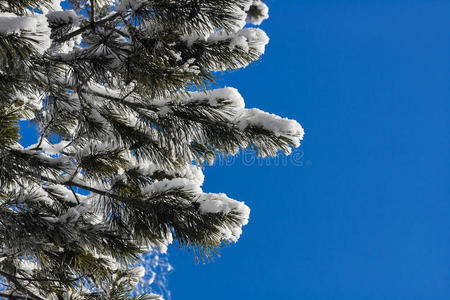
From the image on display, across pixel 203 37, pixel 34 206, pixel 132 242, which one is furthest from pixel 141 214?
pixel 203 37

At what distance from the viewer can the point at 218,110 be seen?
281 centimetres

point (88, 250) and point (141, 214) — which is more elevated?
point (141, 214)

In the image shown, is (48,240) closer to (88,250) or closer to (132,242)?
(88,250)

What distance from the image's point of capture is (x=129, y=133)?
3217 millimetres

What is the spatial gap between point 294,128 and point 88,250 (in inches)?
72.8

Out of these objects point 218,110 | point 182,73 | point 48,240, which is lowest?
point 48,240

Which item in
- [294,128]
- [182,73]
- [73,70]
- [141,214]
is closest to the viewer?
[182,73]

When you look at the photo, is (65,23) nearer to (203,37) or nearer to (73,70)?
(73,70)

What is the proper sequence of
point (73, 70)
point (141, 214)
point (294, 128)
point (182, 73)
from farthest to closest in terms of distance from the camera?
point (141, 214), point (73, 70), point (294, 128), point (182, 73)

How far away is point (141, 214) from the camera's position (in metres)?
3.01

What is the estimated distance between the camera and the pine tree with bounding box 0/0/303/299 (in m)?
2.64

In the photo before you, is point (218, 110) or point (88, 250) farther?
point (88, 250)

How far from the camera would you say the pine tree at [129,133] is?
8.67ft

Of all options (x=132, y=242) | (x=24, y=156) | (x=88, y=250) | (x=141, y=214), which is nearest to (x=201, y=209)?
(x=141, y=214)
